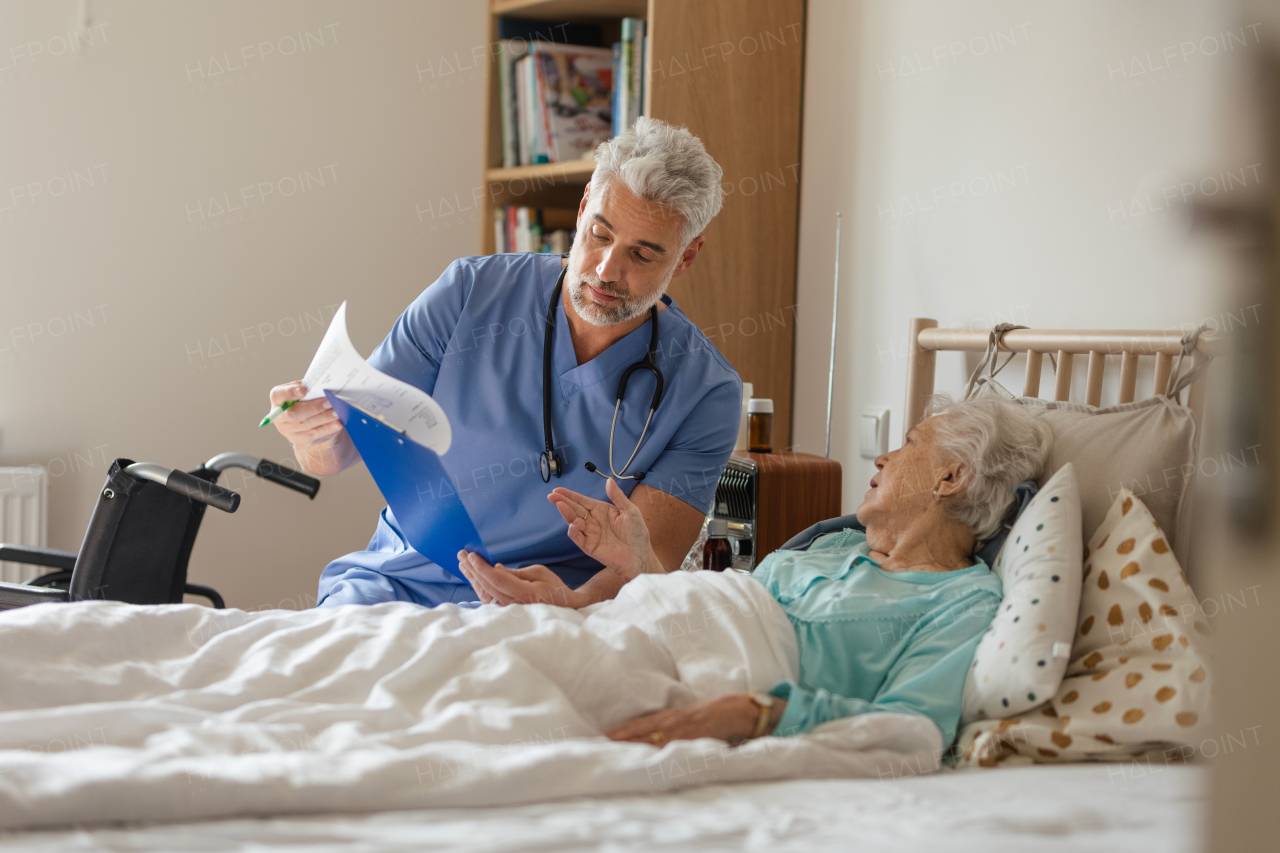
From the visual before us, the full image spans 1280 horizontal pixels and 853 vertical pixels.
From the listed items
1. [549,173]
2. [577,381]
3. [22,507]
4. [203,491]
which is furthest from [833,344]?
[22,507]

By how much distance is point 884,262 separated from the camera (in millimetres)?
2162

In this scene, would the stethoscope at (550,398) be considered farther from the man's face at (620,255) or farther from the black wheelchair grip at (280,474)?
the black wheelchair grip at (280,474)

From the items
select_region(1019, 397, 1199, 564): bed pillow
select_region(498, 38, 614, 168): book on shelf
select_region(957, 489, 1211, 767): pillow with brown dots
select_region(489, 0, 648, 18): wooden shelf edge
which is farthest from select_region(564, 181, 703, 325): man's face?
select_region(489, 0, 648, 18): wooden shelf edge

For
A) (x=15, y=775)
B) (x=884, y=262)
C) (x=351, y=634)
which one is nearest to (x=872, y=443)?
(x=884, y=262)

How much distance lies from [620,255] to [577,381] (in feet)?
0.76

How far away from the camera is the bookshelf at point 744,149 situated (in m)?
2.33

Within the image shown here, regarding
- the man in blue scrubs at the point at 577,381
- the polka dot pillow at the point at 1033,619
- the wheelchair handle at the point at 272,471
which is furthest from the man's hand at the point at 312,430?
the polka dot pillow at the point at 1033,619

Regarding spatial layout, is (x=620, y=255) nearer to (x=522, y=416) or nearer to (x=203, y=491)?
(x=522, y=416)

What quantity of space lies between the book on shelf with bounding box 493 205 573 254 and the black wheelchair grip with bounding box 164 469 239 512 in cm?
135

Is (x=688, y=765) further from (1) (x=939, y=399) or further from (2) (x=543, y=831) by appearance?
(1) (x=939, y=399)

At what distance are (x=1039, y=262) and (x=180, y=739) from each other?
149cm

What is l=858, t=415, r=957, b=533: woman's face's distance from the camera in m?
1.49

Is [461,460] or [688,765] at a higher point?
[461,460]

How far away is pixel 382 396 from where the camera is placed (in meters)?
1.29
